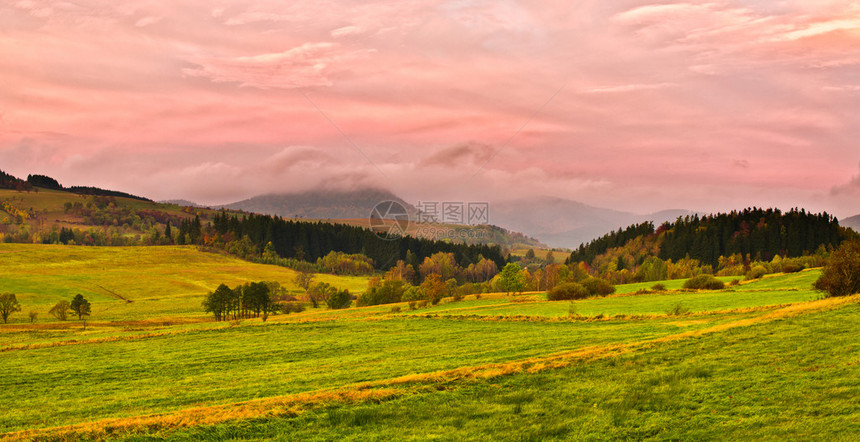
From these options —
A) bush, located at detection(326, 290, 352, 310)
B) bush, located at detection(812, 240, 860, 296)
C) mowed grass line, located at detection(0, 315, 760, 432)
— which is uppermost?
bush, located at detection(812, 240, 860, 296)

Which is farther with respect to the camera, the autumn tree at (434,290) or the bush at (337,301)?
the bush at (337,301)

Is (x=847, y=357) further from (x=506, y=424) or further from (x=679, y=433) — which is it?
(x=506, y=424)

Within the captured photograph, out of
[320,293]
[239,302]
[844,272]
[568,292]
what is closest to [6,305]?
[239,302]

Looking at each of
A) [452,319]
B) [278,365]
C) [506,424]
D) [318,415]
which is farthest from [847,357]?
[452,319]

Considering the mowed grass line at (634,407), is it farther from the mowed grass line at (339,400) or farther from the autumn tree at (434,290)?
the autumn tree at (434,290)

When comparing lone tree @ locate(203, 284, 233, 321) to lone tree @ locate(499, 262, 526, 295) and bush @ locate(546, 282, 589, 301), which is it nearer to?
lone tree @ locate(499, 262, 526, 295)

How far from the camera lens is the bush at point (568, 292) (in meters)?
102

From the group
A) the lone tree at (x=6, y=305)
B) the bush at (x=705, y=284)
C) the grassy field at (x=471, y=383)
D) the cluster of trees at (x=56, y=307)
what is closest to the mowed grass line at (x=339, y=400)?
the grassy field at (x=471, y=383)

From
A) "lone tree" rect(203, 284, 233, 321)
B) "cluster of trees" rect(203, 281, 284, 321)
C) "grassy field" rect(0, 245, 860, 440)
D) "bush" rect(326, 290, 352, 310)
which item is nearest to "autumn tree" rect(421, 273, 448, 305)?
"bush" rect(326, 290, 352, 310)

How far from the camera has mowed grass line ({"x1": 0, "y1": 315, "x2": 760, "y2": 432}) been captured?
99.2 ft

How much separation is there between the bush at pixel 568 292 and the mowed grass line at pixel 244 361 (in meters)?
39.1

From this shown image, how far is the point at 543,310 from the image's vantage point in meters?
78.8

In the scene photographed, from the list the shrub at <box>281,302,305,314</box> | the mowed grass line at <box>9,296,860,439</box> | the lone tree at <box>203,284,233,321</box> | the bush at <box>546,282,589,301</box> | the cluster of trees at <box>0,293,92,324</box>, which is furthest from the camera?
the shrub at <box>281,302,305,314</box>

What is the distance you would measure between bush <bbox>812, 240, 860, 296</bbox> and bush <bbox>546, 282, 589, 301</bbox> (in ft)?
150
